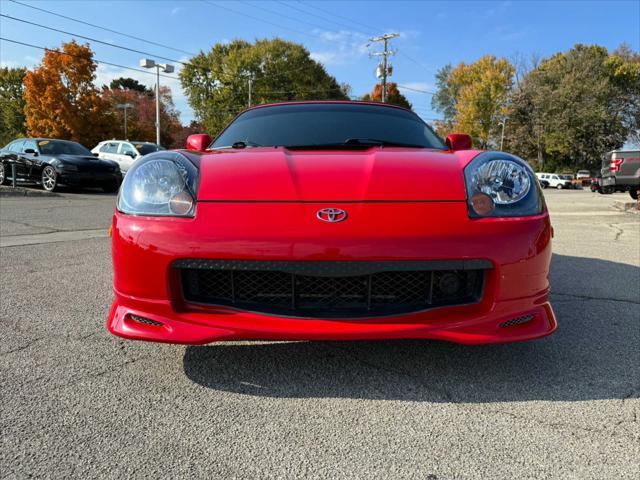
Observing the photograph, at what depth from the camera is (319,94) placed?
5319 cm

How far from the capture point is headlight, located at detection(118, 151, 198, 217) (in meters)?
1.95

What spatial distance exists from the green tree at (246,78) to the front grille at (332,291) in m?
50.6

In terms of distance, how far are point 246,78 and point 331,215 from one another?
52961 mm

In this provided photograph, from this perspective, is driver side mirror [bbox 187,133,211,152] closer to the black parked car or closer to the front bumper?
the front bumper

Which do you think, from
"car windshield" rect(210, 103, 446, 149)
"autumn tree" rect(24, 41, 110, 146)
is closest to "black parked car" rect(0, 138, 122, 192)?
"car windshield" rect(210, 103, 446, 149)

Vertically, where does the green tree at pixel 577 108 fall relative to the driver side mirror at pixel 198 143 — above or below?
above

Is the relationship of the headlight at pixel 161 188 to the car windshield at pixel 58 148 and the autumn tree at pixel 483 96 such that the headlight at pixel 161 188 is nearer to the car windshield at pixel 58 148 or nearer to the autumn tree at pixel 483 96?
the car windshield at pixel 58 148

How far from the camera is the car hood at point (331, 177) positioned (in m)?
1.94

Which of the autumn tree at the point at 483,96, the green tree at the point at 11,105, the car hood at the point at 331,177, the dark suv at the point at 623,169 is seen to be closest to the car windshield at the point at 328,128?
the car hood at the point at 331,177

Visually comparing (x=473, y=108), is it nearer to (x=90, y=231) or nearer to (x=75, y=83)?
(x=75, y=83)

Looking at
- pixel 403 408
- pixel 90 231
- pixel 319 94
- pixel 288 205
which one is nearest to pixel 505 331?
pixel 403 408

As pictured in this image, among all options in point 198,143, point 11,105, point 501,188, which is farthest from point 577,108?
point 11,105

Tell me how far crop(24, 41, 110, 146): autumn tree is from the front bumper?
110 feet

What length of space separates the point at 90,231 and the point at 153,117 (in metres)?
57.7
